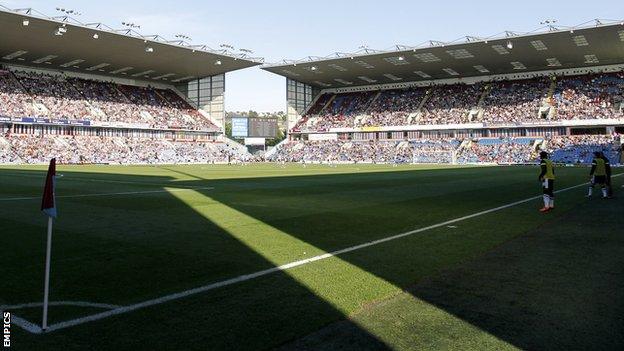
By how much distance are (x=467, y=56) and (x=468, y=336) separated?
65.9 metres

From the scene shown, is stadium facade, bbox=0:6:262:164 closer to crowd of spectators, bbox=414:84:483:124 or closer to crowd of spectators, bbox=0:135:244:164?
crowd of spectators, bbox=0:135:244:164

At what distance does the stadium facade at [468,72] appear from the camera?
58.2 metres

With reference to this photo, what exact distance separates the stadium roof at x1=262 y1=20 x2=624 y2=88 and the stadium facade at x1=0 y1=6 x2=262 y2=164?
564 inches

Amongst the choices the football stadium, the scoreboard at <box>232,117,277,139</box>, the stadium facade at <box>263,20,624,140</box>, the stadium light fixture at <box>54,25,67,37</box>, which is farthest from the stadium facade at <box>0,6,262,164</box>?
the football stadium

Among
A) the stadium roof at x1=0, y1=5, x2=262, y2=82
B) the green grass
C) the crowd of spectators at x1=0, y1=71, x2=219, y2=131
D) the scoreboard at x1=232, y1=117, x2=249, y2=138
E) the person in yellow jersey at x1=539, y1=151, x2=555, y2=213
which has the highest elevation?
the stadium roof at x1=0, y1=5, x2=262, y2=82

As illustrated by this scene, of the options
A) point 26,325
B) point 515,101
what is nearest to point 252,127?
point 515,101

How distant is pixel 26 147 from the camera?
61.3m

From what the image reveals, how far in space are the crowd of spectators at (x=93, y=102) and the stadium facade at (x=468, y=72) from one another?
19.0 metres

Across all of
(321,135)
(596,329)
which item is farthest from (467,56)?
(596,329)

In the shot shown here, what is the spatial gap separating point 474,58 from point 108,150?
178 feet

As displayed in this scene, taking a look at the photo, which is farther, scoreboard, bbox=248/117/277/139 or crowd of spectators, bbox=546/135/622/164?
scoreboard, bbox=248/117/277/139

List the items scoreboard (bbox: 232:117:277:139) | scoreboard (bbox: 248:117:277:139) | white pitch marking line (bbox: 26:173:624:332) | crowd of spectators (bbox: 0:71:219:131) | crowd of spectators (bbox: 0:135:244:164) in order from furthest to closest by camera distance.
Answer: scoreboard (bbox: 248:117:277:139) < scoreboard (bbox: 232:117:277:139) < crowd of spectators (bbox: 0:71:219:131) < crowd of spectators (bbox: 0:135:244:164) < white pitch marking line (bbox: 26:173:624:332)

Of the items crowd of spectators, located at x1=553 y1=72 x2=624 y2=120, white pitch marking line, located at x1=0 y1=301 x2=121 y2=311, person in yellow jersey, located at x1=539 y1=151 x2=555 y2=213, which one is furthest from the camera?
crowd of spectators, located at x1=553 y1=72 x2=624 y2=120

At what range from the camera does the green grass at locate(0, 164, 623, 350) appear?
489 cm
